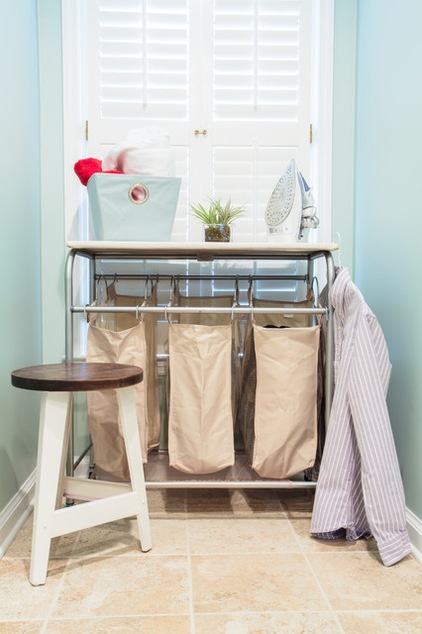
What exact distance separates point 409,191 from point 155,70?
1.10 metres

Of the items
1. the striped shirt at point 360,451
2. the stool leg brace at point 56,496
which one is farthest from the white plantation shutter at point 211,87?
the stool leg brace at point 56,496

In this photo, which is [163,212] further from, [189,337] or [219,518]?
[219,518]

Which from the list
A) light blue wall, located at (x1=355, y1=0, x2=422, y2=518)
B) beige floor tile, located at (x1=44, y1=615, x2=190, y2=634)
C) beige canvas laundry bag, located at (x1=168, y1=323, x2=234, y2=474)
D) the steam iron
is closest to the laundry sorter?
beige canvas laundry bag, located at (x1=168, y1=323, x2=234, y2=474)

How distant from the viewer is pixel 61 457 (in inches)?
51.6

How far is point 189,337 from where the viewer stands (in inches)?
60.0

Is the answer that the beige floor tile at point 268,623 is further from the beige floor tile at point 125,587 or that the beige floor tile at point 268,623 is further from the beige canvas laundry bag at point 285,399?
the beige canvas laundry bag at point 285,399

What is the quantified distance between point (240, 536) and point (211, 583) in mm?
277

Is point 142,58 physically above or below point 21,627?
above

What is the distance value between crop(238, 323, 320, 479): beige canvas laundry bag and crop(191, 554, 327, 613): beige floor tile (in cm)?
28

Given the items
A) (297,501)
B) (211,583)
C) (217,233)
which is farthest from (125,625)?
(217,233)

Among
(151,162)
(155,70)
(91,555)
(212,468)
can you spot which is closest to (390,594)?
(212,468)

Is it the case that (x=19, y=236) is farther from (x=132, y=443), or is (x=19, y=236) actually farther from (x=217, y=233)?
(x=132, y=443)

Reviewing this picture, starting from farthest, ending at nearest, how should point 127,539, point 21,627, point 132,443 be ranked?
1. point 127,539
2. point 132,443
3. point 21,627

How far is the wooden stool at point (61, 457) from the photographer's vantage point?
1.24 metres
